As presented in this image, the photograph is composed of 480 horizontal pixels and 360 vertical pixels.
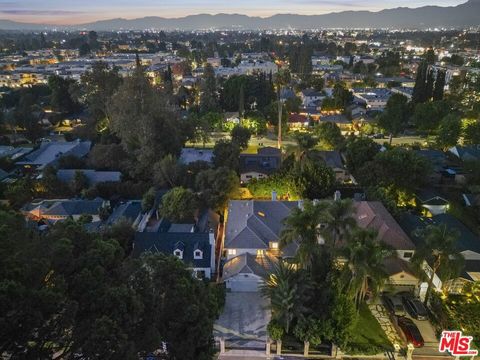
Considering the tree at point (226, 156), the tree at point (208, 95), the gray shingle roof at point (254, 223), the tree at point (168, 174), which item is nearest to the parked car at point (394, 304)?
the gray shingle roof at point (254, 223)

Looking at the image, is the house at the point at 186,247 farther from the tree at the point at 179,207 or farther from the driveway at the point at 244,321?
A: the tree at the point at 179,207

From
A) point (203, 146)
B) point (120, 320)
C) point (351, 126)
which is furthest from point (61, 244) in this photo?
point (351, 126)

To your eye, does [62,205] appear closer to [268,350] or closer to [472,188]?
[268,350]

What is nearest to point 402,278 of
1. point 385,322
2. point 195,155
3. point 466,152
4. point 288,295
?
point 385,322

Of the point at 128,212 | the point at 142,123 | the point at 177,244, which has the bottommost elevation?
the point at 128,212

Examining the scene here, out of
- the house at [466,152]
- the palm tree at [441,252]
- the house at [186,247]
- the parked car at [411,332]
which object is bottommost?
the parked car at [411,332]

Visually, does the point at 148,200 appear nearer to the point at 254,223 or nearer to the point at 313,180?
the point at 254,223

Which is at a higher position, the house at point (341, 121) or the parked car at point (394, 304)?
the house at point (341, 121)
